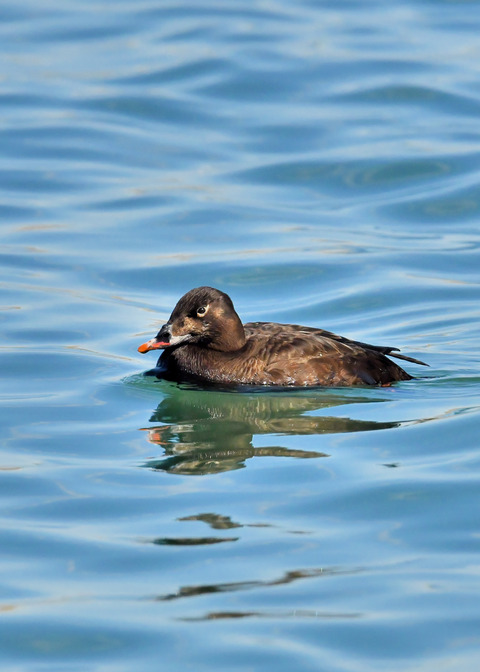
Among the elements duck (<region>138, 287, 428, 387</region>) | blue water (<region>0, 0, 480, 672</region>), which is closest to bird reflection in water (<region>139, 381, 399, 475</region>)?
blue water (<region>0, 0, 480, 672</region>)

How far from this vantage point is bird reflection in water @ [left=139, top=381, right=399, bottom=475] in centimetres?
793

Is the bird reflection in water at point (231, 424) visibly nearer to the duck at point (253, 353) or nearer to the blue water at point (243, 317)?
the blue water at point (243, 317)

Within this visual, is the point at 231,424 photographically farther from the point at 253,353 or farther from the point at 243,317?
the point at 243,317

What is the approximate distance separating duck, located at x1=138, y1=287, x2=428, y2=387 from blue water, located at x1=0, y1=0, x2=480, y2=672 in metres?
0.20

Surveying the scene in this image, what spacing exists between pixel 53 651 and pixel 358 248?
9188 mm

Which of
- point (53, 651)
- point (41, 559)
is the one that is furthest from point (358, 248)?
point (53, 651)

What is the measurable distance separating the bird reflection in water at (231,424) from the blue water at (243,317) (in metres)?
0.03

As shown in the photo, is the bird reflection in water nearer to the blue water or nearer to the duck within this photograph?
the blue water

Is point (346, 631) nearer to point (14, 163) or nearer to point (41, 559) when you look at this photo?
point (41, 559)

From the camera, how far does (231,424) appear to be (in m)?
8.81

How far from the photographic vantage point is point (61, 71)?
2005 cm

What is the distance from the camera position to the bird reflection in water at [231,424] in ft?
26.0

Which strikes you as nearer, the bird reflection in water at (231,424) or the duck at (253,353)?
the bird reflection in water at (231,424)

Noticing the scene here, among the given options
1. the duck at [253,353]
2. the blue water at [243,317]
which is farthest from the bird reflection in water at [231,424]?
the duck at [253,353]
